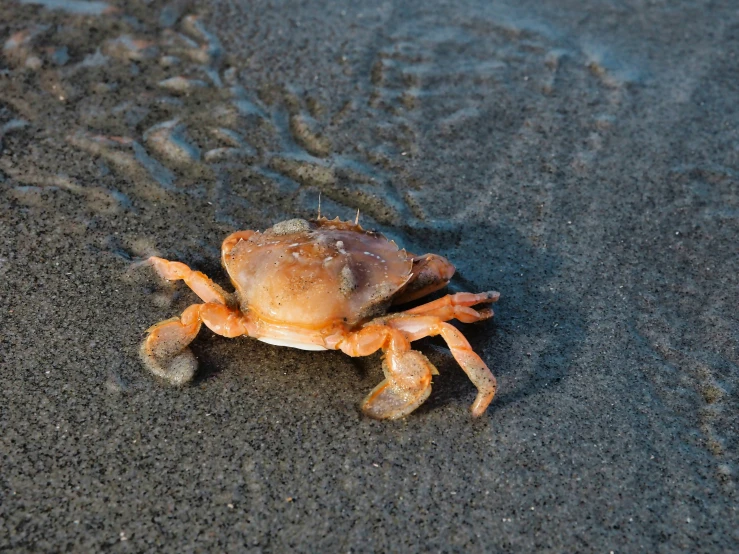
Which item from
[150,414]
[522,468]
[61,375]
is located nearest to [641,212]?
[522,468]

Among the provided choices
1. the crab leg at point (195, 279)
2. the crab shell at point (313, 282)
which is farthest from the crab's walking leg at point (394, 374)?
the crab leg at point (195, 279)

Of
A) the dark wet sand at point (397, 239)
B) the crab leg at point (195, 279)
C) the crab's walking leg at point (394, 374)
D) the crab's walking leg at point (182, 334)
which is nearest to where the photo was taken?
the dark wet sand at point (397, 239)

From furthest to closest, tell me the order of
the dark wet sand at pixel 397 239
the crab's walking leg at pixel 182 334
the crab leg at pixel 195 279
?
the crab leg at pixel 195 279 < the crab's walking leg at pixel 182 334 < the dark wet sand at pixel 397 239

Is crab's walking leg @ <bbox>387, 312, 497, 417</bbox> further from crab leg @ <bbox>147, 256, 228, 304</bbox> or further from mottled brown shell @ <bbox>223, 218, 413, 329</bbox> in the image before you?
crab leg @ <bbox>147, 256, 228, 304</bbox>

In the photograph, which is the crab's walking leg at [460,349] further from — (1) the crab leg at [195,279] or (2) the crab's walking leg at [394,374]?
(1) the crab leg at [195,279]

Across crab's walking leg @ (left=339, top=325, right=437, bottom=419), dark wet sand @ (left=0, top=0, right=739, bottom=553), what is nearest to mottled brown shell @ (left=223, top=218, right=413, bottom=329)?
crab's walking leg @ (left=339, top=325, right=437, bottom=419)

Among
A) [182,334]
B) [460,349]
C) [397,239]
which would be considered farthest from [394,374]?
[397,239]

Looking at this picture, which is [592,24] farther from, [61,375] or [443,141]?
[61,375]
